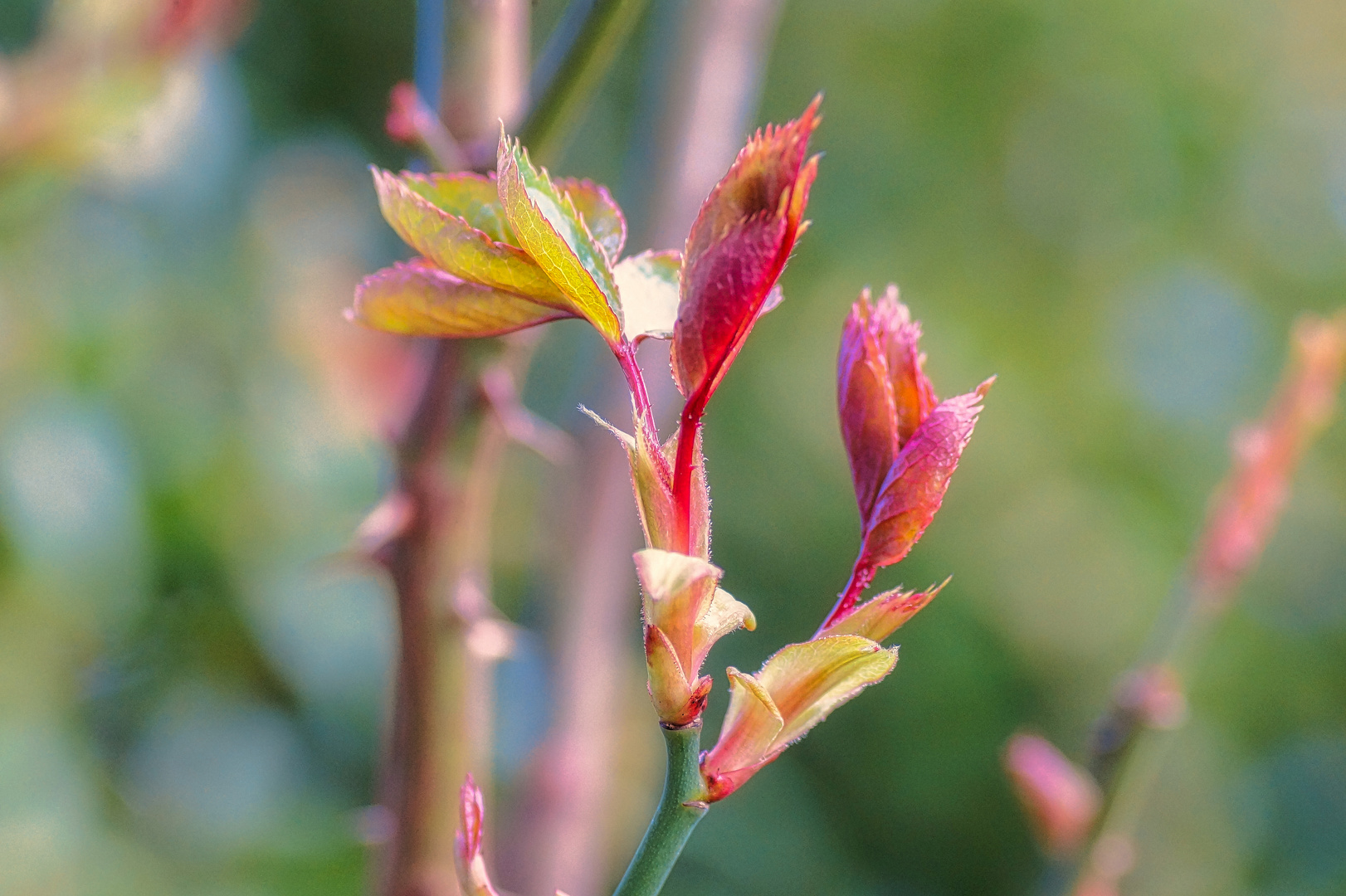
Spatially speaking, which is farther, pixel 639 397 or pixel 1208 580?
pixel 1208 580

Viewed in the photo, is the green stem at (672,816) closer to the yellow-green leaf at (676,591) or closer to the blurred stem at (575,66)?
the yellow-green leaf at (676,591)

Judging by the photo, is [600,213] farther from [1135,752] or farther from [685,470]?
[1135,752]

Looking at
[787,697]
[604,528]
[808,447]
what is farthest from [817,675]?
[808,447]

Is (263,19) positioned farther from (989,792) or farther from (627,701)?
(989,792)

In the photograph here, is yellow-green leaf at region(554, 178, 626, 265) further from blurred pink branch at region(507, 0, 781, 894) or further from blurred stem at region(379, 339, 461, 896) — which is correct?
blurred pink branch at region(507, 0, 781, 894)

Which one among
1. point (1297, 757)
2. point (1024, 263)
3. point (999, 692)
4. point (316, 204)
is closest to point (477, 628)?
point (316, 204)

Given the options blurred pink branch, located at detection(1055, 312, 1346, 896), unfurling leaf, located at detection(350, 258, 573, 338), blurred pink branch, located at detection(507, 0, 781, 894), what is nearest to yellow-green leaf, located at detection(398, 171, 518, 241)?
unfurling leaf, located at detection(350, 258, 573, 338)
